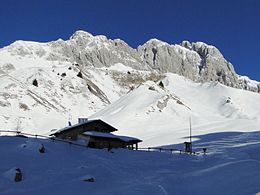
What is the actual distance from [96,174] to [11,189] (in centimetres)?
920

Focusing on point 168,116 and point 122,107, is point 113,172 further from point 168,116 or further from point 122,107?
point 122,107

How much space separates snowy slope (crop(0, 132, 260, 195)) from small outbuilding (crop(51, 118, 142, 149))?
715cm

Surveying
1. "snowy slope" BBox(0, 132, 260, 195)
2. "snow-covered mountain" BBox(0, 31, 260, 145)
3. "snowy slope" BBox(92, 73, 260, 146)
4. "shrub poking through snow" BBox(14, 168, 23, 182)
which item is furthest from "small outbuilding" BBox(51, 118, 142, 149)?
"shrub poking through snow" BBox(14, 168, 23, 182)

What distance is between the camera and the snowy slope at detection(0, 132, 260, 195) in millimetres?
28844

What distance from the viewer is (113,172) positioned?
36.8 m

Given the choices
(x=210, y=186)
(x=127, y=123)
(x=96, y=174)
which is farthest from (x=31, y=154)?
(x=127, y=123)

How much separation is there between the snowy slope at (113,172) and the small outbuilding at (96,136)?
23.5 ft

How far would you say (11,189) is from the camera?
2795cm

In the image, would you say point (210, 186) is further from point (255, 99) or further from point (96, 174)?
point (255, 99)

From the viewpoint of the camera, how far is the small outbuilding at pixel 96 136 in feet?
189

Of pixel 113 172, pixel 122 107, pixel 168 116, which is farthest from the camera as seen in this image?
pixel 122 107

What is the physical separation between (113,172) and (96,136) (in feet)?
67.8

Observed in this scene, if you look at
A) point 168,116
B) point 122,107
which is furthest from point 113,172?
point 122,107

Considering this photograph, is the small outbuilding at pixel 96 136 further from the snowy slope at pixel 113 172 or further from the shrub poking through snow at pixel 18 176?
the shrub poking through snow at pixel 18 176
